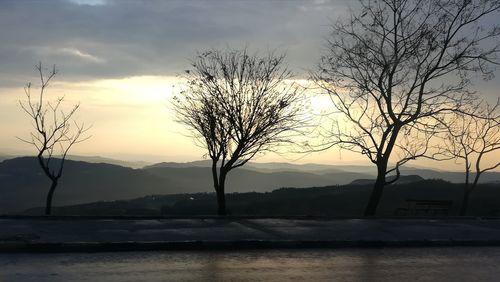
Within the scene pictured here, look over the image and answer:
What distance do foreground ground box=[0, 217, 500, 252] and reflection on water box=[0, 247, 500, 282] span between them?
0.40 m

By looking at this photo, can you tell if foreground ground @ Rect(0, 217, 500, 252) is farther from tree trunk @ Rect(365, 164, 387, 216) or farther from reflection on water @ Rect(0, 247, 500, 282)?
tree trunk @ Rect(365, 164, 387, 216)

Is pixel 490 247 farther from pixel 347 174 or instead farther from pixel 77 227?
pixel 347 174

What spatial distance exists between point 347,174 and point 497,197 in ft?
529

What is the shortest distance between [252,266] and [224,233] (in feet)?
9.73

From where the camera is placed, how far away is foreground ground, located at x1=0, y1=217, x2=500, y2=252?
10.5m

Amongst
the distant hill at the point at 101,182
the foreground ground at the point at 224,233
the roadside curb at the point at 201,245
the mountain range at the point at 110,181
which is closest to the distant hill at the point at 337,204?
the foreground ground at the point at 224,233

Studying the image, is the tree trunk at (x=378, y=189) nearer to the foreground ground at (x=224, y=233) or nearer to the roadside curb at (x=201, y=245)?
the foreground ground at (x=224, y=233)

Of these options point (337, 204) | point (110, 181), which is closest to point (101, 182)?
point (110, 181)

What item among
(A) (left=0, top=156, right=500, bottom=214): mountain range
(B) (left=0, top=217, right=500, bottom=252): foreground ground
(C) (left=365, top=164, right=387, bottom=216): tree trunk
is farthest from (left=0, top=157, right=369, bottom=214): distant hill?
(B) (left=0, top=217, right=500, bottom=252): foreground ground

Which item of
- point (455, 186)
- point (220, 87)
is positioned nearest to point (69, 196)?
point (455, 186)

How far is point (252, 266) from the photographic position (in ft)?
30.5

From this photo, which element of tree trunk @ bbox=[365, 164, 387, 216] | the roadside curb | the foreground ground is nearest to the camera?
the roadside curb

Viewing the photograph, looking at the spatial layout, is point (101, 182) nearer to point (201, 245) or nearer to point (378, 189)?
point (378, 189)

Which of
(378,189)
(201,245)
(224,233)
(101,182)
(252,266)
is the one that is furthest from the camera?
(101,182)
